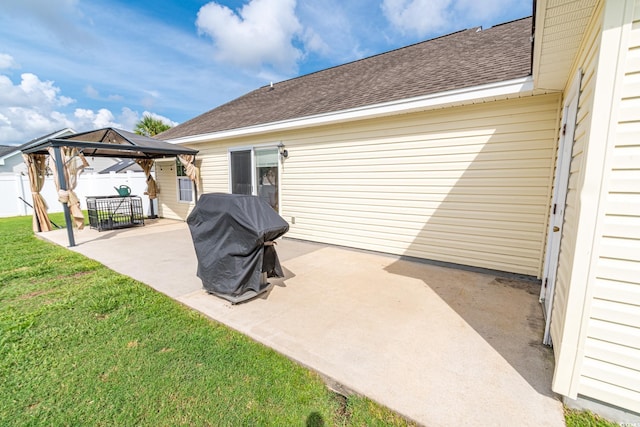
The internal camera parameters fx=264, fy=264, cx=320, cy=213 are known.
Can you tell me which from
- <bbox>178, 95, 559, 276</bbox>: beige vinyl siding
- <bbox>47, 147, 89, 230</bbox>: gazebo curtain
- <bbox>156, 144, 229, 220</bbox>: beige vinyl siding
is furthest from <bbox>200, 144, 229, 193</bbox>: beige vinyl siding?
<bbox>47, 147, 89, 230</bbox>: gazebo curtain

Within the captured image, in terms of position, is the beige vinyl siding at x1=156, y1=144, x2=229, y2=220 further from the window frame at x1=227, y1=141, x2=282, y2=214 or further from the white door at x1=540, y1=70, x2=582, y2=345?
the white door at x1=540, y1=70, x2=582, y2=345

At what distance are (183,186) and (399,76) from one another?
7.80 metres

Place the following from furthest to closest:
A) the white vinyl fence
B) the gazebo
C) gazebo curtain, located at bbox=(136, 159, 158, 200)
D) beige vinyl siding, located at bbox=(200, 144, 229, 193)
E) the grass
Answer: the white vinyl fence < gazebo curtain, located at bbox=(136, 159, 158, 200) < beige vinyl siding, located at bbox=(200, 144, 229, 193) < the gazebo < the grass

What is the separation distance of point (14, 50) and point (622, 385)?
13254mm

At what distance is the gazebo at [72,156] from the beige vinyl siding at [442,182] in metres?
3.93

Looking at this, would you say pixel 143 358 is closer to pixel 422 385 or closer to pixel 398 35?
pixel 422 385

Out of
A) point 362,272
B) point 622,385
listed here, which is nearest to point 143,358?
point 362,272

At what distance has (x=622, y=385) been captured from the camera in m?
1.58

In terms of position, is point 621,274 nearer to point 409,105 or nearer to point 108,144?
point 409,105

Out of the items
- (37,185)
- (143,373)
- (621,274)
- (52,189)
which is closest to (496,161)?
(621,274)

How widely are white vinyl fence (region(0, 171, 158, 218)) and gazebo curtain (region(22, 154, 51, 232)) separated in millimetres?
3232

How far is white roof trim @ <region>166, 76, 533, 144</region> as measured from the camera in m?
3.66

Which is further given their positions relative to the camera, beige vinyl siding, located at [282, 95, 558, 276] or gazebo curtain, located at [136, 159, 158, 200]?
gazebo curtain, located at [136, 159, 158, 200]

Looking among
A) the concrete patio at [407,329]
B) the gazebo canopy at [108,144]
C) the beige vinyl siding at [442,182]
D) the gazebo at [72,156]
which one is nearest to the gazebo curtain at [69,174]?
the gazebo at [72,156]
